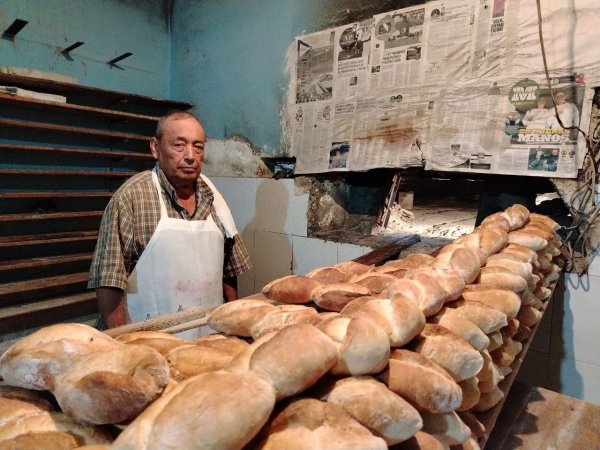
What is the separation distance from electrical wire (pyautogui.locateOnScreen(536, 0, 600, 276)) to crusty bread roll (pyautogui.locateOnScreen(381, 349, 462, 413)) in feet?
6.51

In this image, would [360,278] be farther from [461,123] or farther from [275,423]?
[461,123]

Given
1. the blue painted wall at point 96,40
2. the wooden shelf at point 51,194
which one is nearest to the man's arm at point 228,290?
the wooden shelf at point 51,194

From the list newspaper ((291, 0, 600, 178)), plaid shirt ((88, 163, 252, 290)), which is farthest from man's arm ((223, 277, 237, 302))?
newspaper ((291, 0, 600, 178))

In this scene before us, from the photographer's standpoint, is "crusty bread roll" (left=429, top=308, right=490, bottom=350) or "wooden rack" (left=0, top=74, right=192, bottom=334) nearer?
"crusty bread roll" (left=429, top=308, right=490, bottom=350)

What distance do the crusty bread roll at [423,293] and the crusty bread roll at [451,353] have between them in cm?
7

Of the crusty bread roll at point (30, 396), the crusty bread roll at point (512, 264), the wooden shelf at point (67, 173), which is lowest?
the crusty bread roll at point (30, 396)

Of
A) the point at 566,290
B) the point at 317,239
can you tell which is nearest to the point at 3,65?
the point at 317,239

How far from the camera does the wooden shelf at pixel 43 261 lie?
121 inches

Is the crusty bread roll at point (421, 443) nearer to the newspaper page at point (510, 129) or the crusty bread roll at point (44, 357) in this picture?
the crusty bread roll at point (44, 357)

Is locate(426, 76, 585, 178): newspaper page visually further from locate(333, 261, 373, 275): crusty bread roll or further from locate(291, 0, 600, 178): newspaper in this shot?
locate(333, 261, 373, 275): crusty bread roll

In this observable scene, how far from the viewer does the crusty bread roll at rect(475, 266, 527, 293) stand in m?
1.12

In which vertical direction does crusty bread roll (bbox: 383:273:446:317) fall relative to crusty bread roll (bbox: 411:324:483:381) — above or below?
above

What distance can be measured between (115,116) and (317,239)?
2233 mm

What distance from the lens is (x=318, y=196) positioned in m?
3.33
